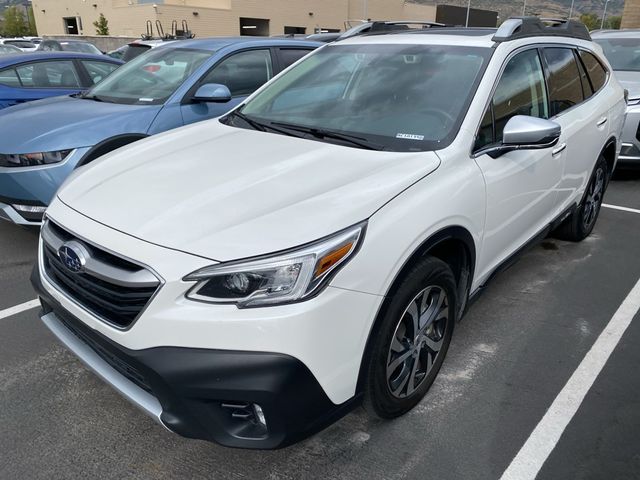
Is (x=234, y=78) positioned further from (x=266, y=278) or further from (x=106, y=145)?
(x=266, y=278)

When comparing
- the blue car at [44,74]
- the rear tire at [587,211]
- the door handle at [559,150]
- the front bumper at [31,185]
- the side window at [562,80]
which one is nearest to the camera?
the door handle at [559,150]

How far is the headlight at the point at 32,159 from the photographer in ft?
13.2

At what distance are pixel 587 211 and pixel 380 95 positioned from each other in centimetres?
265

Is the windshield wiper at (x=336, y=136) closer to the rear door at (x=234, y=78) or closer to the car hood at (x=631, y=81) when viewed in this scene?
the rear door at (x=234, y=78)

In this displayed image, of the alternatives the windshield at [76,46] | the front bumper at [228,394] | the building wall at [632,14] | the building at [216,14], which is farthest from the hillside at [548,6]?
the front bumper at [228,394]

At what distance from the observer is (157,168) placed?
2658 mm

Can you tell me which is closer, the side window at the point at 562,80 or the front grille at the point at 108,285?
the front grille at the point at 108,285

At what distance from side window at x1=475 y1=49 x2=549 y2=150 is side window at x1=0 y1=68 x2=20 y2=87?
5.94m

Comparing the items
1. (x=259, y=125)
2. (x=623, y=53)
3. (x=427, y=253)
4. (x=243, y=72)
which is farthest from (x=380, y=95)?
(x=623, y=53)

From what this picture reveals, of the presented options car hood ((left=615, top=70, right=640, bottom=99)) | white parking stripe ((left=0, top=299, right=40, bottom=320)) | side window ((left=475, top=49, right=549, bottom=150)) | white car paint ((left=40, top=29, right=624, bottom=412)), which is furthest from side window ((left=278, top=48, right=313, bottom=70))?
car hood ((left=615, top=70, right=640, bottom=99))

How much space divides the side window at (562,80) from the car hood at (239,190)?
165cm

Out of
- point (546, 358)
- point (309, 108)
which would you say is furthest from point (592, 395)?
point (309, 108)

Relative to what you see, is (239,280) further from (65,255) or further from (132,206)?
(65,255)

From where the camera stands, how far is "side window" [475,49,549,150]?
9.45 feet
